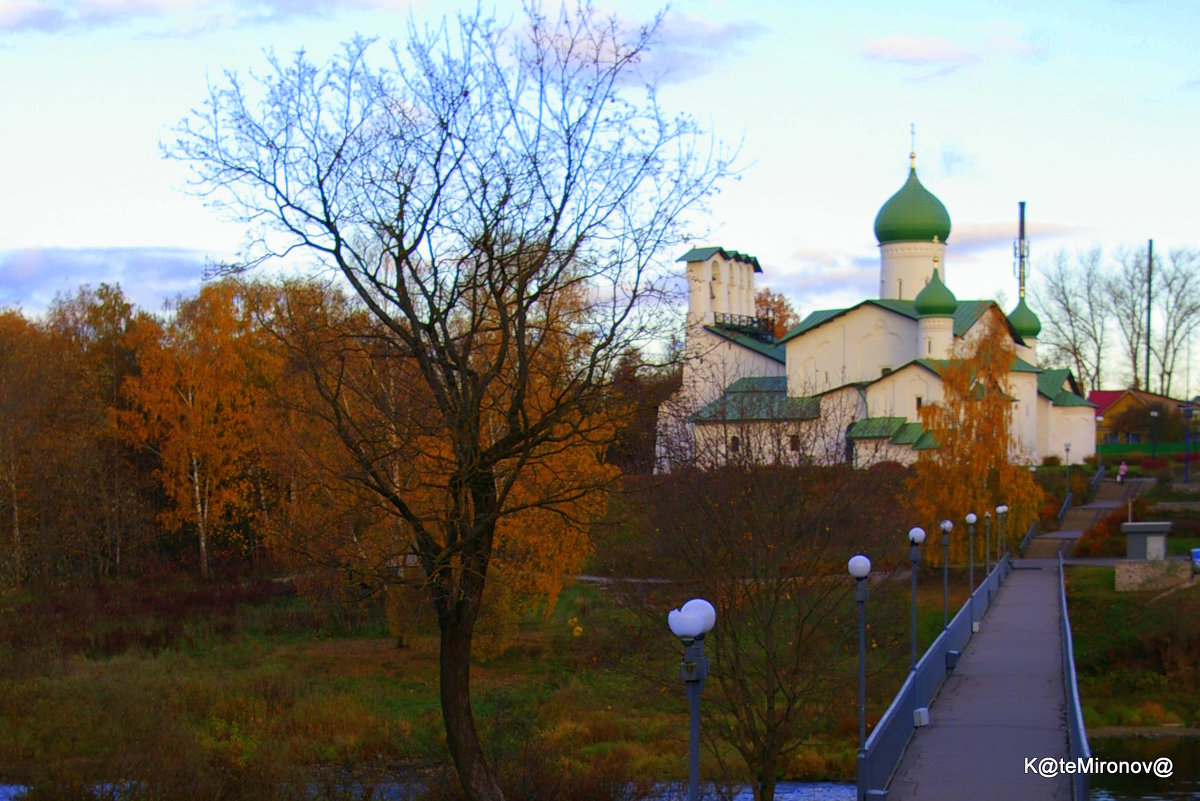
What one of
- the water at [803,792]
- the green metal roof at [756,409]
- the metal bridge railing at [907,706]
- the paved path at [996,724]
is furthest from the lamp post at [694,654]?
the green metal roof at [756,409]

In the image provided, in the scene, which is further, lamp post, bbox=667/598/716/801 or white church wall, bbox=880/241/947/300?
white church wall, bbox=880/241/947/300

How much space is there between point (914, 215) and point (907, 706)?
154 ft

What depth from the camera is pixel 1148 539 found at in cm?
3681

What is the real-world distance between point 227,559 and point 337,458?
2702cm

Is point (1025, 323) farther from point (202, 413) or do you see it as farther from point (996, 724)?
point (996, 724)

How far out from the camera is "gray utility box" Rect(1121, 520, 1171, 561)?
36559 mm

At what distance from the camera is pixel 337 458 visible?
2041 cm

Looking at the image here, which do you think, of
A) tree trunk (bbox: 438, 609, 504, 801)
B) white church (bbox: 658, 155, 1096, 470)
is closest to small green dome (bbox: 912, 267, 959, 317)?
white church (bbox: 658, 155, 1096, 470)

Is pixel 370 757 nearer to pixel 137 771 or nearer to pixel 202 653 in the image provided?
pixel 137 771

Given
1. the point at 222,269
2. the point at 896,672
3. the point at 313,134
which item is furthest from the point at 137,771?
the point at 896,672

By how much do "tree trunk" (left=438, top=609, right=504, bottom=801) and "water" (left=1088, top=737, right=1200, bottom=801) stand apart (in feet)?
32.5

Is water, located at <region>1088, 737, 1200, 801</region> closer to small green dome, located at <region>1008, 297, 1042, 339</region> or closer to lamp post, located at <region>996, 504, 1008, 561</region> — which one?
lamp post, located at <region>996, 504, 1008, 561</region>

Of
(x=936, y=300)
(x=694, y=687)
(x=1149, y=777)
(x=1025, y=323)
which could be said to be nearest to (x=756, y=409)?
(x=1149, y=777)

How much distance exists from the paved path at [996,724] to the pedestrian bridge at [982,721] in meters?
0.01
